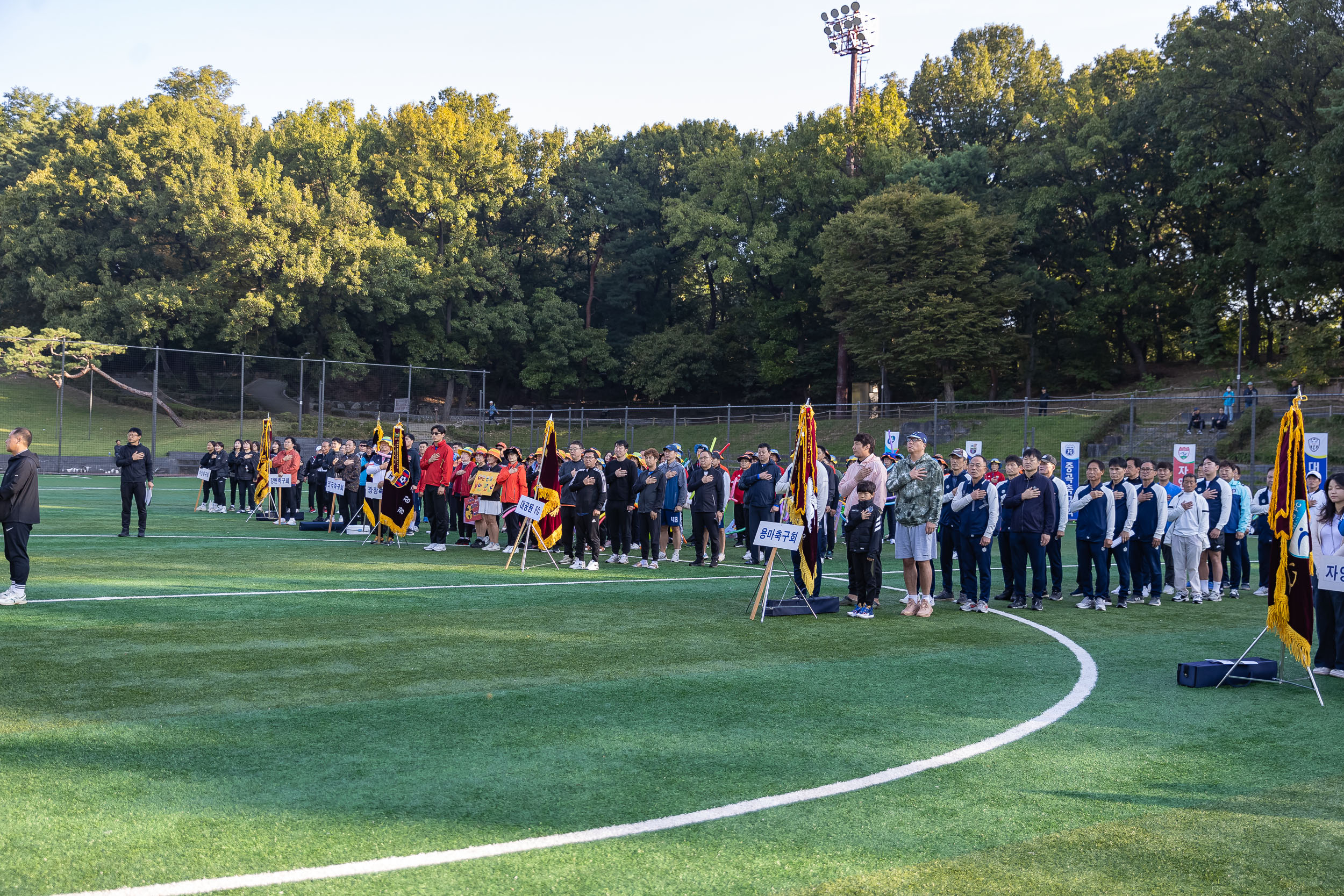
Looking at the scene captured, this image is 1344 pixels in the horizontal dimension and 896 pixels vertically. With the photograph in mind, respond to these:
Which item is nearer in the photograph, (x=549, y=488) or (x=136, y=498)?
(x=549, y=488)

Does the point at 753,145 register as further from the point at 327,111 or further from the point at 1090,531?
the point at 1090,531

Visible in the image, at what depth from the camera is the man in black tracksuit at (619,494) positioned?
53.2 ft

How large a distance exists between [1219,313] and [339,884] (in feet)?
172

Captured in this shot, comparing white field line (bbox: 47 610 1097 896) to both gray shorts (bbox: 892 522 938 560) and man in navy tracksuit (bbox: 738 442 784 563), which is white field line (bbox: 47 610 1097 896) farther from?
man in navy tracksuit (bbox: 738 442 784 563)

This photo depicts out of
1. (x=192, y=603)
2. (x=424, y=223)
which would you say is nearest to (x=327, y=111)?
(x=424, y=223)

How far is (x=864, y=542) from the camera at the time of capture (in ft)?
37.0

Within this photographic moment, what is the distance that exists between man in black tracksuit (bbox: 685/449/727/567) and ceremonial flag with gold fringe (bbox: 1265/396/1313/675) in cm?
854

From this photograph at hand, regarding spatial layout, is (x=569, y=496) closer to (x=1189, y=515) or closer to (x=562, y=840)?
(x=1189, y=515)

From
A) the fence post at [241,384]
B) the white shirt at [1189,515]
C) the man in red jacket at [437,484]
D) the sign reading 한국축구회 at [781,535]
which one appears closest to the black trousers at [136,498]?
the man in red jacket at [437,484]

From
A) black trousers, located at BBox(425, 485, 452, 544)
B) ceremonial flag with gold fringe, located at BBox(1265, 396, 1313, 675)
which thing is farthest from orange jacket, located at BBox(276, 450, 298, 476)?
ceremonial flag with gold fringe, located at BBox(1265, 396, 1313, 675)

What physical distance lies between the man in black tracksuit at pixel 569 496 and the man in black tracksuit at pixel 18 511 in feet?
24.0

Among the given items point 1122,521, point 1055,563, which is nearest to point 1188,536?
point 1122,521

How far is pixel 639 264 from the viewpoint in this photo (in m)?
64.4

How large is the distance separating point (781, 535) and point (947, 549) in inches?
122
